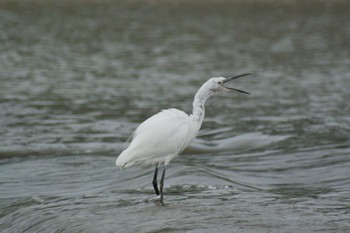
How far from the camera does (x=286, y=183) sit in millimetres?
10703

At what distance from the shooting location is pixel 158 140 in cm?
838

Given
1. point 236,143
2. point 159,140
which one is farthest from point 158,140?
point 236,143

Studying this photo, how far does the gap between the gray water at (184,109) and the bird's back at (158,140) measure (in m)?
0.53

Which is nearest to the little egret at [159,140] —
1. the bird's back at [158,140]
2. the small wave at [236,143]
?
the bird's back at [158,140]

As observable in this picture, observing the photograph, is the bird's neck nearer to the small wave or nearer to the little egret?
the little egret

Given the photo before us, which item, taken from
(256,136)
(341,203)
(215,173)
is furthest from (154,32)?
(341,203)

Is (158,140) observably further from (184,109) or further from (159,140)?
(184,109)

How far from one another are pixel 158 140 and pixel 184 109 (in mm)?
8152

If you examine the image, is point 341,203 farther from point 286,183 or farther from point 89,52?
point 89,52

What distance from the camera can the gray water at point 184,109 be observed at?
831cm

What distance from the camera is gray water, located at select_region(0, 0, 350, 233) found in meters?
8.31

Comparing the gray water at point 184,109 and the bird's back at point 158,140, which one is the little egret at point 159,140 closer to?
the bird's back at point 158,140

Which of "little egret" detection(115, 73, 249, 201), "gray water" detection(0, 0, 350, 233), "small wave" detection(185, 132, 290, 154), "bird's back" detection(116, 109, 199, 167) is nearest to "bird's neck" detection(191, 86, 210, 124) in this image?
"little egret" detection(115, 73, 249, 201)

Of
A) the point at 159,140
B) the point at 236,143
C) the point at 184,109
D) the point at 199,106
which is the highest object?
the point at 199,106
